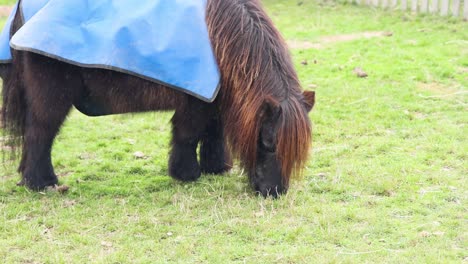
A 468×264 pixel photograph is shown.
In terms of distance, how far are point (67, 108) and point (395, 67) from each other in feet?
15.7

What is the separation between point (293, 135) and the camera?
485 cm

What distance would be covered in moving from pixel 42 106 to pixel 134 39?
2.77ft

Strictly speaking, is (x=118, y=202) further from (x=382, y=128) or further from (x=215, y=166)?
(x=382, y=128)

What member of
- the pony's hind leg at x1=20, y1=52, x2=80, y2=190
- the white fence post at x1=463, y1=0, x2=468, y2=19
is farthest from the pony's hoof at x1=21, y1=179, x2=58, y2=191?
the white fence post at x1=463, y1=0, x2=468, y2=19

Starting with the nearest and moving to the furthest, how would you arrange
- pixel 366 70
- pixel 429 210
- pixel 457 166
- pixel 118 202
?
1. pixel 429 210
2. pixel 118 202
3. pixel 457 166
4. pixel 366 70

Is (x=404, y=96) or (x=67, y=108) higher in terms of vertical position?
(x=67, y=108)

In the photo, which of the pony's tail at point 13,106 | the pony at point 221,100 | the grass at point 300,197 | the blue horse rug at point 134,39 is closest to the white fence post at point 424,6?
the grass at point 300,197

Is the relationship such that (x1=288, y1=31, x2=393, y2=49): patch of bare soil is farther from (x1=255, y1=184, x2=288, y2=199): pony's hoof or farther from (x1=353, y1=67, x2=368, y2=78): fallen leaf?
(x1=255, y1=184, x2=288, y2=199): pony's hoof

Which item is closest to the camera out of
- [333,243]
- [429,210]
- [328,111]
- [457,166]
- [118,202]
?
[333,243]

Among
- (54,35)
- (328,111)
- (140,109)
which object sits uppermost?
(54,35)

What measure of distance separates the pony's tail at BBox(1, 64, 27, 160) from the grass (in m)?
0.41

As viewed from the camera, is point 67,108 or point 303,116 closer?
point 303,116

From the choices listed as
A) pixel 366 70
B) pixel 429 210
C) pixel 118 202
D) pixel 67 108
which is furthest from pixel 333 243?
pixel 366 70

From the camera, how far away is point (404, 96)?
7.82 metres
